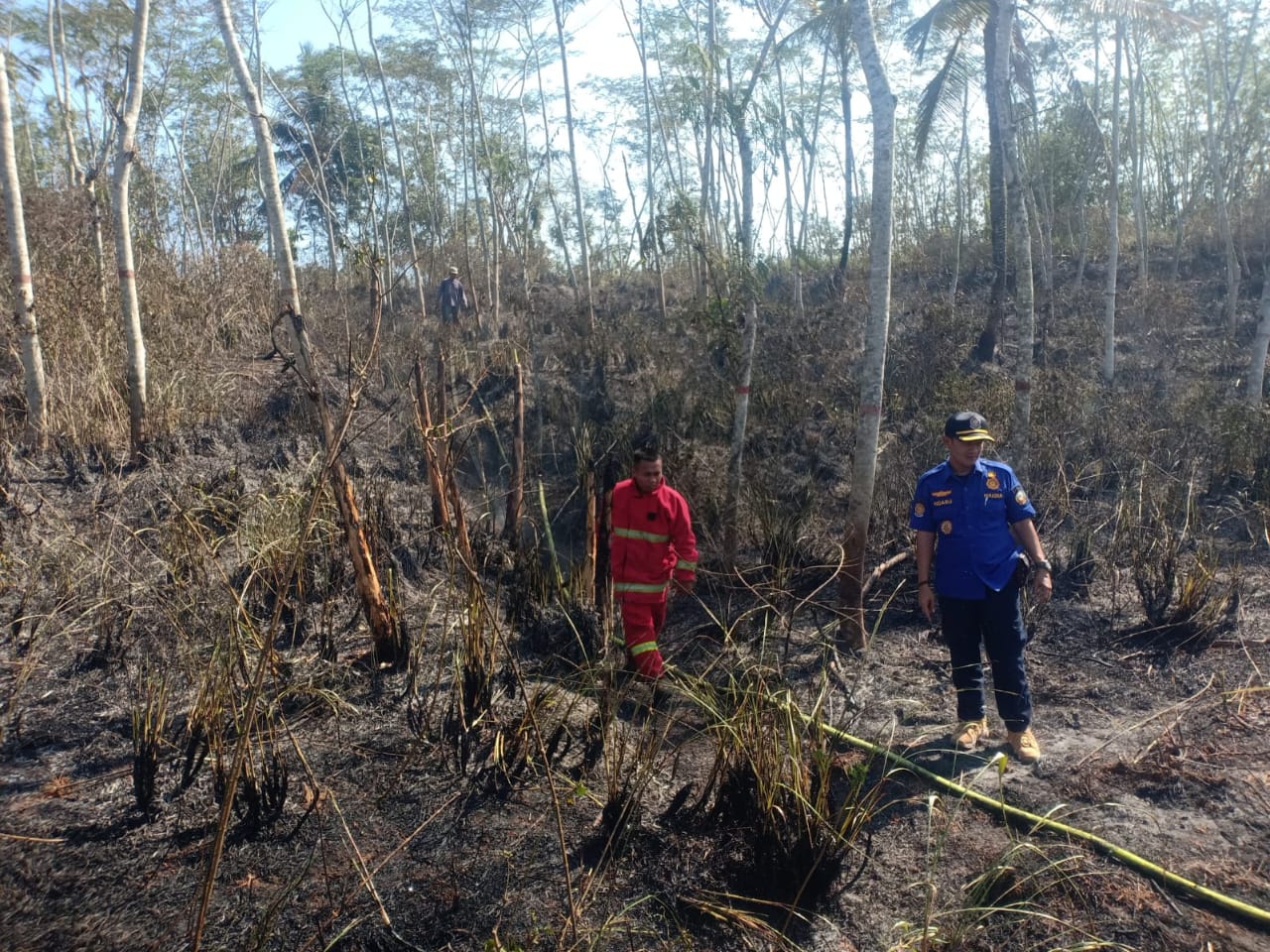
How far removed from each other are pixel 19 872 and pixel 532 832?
5.37ft

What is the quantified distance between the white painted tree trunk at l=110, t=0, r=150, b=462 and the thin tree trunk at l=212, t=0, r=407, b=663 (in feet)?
5.26

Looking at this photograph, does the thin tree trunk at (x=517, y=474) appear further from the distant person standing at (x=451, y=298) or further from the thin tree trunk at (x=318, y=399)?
the distant person standing at (x=451, y=298)

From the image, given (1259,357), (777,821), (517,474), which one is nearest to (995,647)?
(777,821)

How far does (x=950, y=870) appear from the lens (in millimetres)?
2938

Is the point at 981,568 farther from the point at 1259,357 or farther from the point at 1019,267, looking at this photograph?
the point at 1259,357

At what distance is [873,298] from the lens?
4.71 metres

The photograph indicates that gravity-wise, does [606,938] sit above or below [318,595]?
below

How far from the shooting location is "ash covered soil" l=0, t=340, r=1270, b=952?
8.59 feet

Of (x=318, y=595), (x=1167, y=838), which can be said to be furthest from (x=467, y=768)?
(x=1167, y=838)

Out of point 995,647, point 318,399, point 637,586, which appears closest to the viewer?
point 318,399

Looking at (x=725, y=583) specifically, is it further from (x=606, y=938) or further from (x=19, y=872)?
(x=19, y=872)

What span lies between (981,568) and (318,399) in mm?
2957

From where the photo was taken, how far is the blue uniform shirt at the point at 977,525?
3689mm

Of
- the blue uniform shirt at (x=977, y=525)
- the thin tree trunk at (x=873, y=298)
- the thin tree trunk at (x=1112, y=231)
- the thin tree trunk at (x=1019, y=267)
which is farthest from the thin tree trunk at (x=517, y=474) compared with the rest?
the thin tree trunk at (x=1112, y=231)
